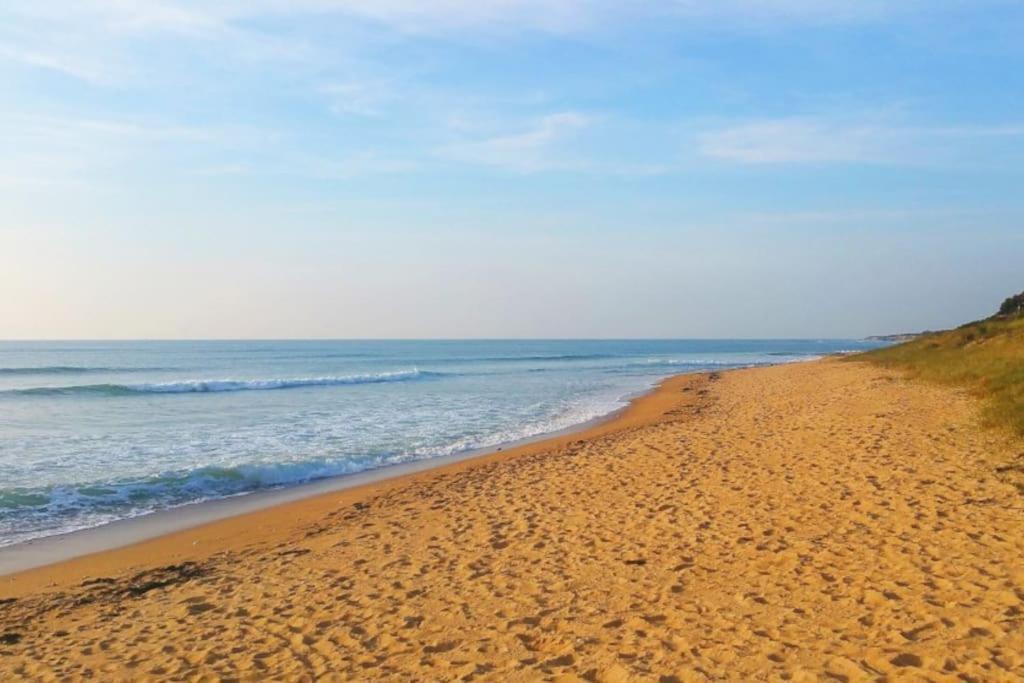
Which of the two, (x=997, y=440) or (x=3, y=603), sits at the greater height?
(x=997, y=440)

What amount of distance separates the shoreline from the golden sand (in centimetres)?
10

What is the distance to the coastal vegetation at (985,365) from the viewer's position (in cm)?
1304

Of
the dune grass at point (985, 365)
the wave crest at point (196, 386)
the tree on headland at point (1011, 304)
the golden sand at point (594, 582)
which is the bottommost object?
the wave crest at point (196, 386)

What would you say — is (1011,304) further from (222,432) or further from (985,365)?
(222,432)

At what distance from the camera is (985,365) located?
2098cm

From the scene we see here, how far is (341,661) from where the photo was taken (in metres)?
5.21

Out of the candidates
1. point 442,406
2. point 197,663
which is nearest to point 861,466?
point 197,663

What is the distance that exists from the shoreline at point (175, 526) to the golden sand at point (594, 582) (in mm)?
97

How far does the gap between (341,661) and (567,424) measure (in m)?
15.6

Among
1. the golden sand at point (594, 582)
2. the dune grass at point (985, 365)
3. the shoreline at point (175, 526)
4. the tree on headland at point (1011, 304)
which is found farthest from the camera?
the tree on headland at point (1011, 304)

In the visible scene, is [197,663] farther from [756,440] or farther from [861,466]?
[756,440]

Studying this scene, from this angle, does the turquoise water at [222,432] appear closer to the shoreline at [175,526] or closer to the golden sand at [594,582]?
the shoreline at [175,526]

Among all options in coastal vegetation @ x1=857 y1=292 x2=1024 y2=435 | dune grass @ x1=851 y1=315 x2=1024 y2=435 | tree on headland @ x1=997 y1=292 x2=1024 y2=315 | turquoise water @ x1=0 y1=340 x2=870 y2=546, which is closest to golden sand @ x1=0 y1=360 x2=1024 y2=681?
coastal vegetation @ x1=857 y1=292 x2=1024 y2=435

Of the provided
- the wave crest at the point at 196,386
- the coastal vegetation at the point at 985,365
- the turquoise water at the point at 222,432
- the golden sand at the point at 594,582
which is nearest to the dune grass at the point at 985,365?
the coastal vegetation at the point at 985,365
